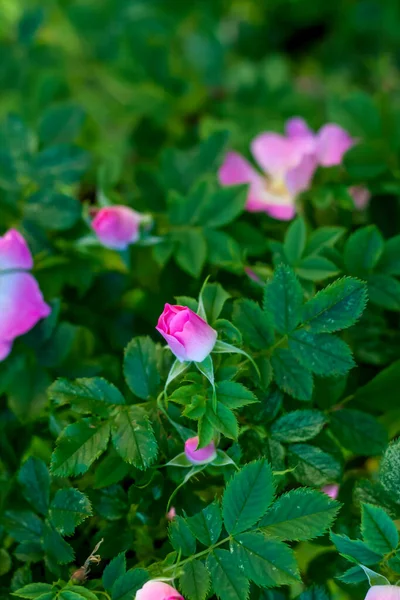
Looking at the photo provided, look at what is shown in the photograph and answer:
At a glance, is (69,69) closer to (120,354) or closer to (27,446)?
(120,354)

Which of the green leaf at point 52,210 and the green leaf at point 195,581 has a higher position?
the green leaf at point 52,210

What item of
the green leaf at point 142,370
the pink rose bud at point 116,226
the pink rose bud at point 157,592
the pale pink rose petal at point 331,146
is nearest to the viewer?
the pink rose bud at point 157,592

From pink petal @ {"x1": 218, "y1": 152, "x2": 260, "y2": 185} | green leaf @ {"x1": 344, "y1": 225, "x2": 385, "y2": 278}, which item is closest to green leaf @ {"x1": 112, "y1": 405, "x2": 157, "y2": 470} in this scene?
green leaf @ {"x1": 344, "y1": 225, "x2": 385, "y2": 278}

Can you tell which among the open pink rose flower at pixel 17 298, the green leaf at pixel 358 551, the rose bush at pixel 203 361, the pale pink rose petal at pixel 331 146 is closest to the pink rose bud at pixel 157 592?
the rose bush at pixel 203 361

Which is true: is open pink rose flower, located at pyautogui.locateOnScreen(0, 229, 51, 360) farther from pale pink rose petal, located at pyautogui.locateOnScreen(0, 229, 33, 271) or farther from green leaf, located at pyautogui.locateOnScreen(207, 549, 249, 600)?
green leaf, located at pyautogui.locateOnScreen(207, 549, 249, 600)

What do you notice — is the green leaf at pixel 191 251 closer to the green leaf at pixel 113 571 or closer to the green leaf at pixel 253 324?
the green leaf at pixel 253 324

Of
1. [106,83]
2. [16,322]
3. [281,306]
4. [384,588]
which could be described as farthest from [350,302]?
[106,83]

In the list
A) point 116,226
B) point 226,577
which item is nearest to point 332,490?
point 226,577
